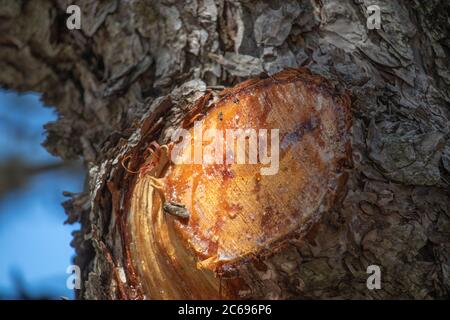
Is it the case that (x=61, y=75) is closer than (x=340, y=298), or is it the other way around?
(x=340, y=298)

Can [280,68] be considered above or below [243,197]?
above

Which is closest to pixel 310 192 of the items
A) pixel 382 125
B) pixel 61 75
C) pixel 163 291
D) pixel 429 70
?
pixel 382 125

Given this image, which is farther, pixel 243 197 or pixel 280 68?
pixel 280 68

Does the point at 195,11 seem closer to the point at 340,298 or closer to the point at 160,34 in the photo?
the point at 160,34
